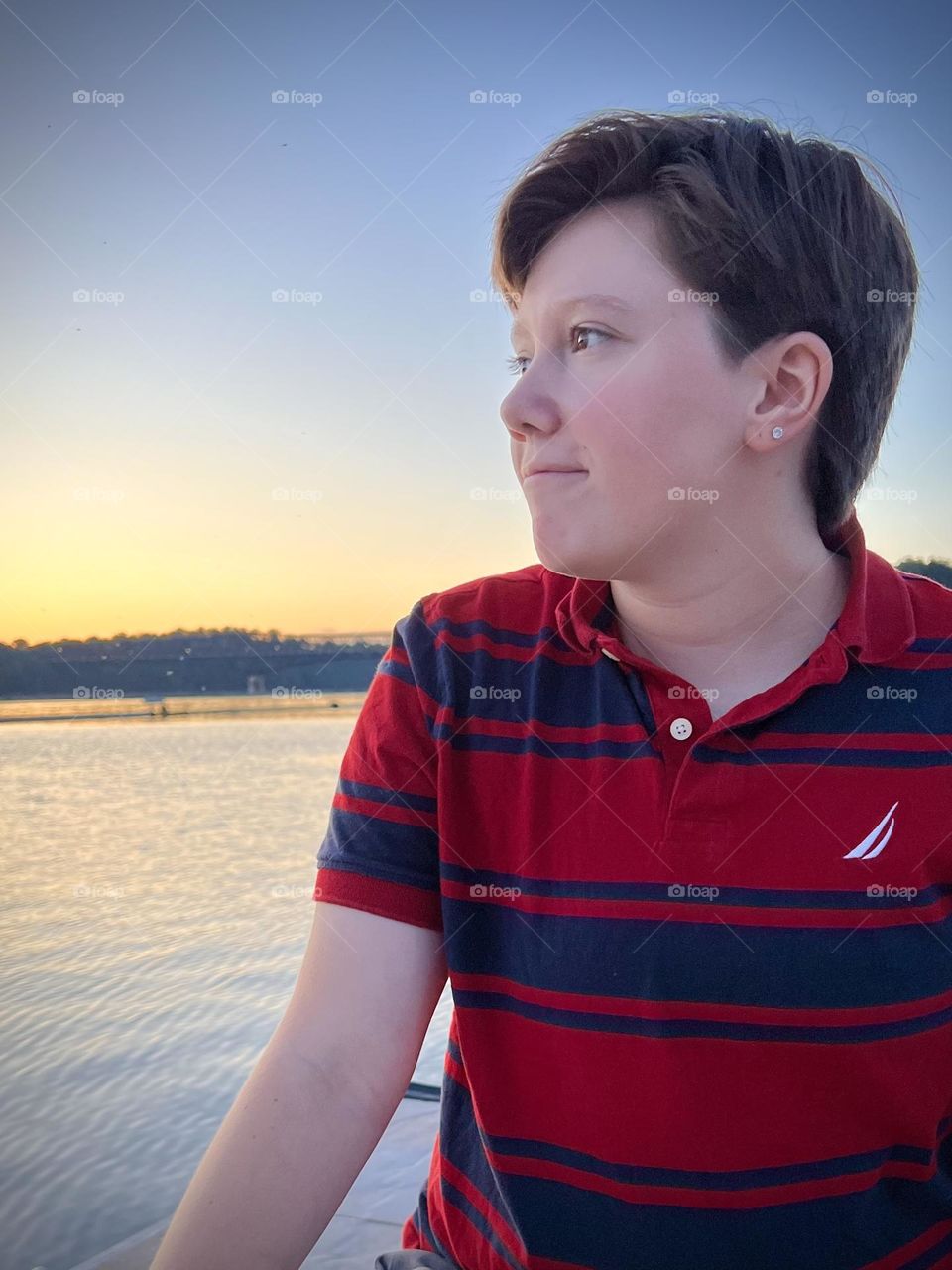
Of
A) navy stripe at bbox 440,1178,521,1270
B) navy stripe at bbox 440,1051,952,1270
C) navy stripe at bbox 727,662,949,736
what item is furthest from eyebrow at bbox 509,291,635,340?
navy stripe at bbox 440,1178,521,1270

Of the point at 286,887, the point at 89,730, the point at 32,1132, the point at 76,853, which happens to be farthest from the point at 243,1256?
the point at 89,730

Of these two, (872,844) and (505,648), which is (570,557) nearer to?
(505,648)

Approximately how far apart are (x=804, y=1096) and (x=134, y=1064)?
1.39 metres

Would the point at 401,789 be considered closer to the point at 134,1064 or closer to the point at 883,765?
the point at 883,765

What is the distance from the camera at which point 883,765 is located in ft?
2.43

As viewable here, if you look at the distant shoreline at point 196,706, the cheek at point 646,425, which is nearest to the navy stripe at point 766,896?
the cheek at point 646,425

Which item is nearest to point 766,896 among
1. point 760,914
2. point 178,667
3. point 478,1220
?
point 760,914

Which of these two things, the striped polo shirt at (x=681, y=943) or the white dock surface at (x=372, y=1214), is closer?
the striped polo shirt at (x=681, y=943)

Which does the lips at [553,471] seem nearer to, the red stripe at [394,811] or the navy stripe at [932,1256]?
the red stripe at [394,811]

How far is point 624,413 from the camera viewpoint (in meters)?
0.73

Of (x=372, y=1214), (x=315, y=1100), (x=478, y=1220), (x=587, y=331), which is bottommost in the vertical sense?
(x=372, y=1214)

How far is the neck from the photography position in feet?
2.62

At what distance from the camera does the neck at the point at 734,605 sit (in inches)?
31.4

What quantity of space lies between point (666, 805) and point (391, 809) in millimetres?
223
